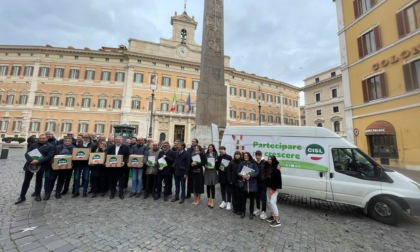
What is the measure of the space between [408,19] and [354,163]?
40.5 feet

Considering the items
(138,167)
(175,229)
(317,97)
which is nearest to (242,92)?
(317,97)

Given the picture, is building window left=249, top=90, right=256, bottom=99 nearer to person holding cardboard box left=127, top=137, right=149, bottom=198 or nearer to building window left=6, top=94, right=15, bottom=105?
person holding cardboard box left=127, top=137, right=149, bottom=198

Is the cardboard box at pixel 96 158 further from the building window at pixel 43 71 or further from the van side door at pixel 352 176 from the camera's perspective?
the building window at pixel 43 71

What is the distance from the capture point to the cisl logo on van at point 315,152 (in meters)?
4.88

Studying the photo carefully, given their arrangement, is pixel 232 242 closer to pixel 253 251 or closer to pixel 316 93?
pixel 253 251

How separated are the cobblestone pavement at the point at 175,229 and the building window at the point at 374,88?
431 inches

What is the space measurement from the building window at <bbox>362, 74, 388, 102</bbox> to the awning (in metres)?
1.76

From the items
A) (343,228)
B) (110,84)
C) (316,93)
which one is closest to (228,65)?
(316,93)

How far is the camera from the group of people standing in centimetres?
418

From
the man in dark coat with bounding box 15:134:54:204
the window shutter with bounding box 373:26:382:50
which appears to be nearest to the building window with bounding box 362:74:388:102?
the window shutter with bounding box 373:26:382:50

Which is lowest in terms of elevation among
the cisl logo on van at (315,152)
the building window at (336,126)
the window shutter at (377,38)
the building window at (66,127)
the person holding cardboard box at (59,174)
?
the person holding cardboard box at (59,174)

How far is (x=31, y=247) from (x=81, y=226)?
75 centimetres

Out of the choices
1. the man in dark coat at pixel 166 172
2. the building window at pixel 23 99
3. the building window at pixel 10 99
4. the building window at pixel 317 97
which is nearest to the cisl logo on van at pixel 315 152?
the man in dark coat at pixel 166 172

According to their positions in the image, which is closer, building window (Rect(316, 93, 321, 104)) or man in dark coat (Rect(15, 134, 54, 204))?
man in dark coat (Rect(15, 134, 54, 204))
